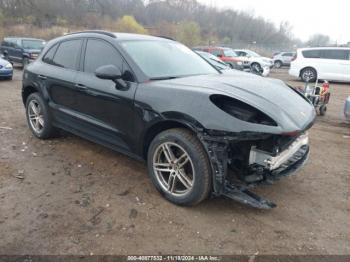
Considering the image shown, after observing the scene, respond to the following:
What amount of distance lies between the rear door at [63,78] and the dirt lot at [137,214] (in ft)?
2.13

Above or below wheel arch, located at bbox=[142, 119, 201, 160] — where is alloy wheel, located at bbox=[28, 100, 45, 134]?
below

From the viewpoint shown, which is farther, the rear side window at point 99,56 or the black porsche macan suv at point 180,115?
the rear side window at point 99,56

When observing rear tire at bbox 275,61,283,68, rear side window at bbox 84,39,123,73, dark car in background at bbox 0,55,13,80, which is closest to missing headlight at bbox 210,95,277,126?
rear side window at bbox 84,39,123,73

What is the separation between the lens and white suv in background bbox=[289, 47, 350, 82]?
1577 centimetres

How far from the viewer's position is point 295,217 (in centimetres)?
324

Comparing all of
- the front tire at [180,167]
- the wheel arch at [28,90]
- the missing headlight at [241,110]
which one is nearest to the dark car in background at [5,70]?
the wheel arch at [28,90]

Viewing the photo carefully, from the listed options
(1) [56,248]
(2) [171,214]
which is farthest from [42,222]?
(2) [171,214]

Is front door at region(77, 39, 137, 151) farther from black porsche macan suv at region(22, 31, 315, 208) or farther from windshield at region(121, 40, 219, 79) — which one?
windshield at region(121, 40, 219, 79)

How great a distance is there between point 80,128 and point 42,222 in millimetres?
1585

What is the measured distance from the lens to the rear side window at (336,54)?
15.8m

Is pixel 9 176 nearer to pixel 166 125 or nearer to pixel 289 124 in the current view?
pixel 166 125

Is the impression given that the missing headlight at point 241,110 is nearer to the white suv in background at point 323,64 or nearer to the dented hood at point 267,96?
the dented hood at point 267,96

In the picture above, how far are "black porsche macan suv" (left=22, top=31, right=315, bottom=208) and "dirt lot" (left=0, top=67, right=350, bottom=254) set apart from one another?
28 cm

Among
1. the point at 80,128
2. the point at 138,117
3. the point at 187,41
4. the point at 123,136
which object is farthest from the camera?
the point at 187,41
